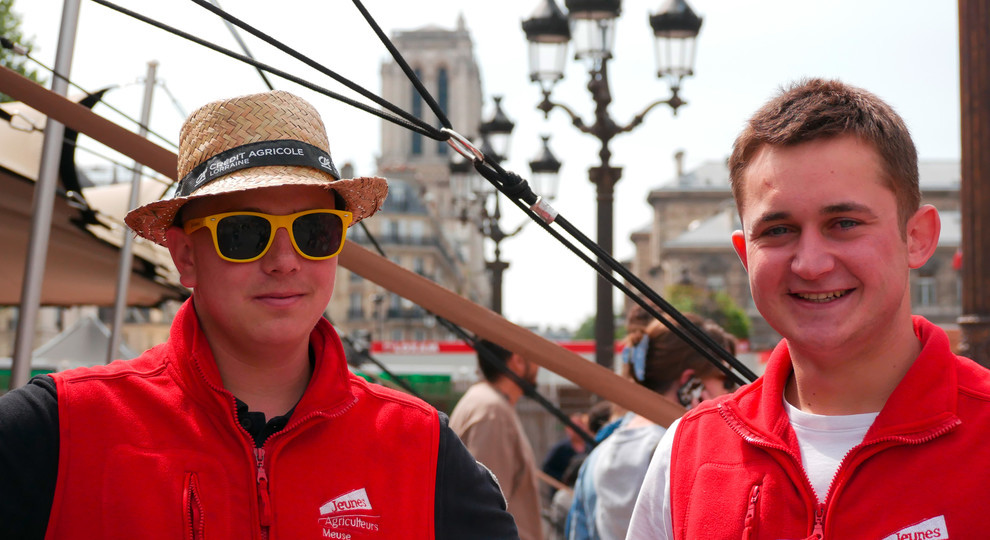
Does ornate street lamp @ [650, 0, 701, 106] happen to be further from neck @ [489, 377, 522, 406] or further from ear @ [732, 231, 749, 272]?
ear @ [732, 231, 749, 272]

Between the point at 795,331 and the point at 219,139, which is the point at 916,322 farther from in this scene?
the point at 219,139

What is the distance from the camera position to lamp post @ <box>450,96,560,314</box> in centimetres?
1027

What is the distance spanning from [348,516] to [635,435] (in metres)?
2.07

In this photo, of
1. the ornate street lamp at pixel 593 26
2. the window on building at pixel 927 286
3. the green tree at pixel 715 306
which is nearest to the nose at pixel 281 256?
the ornate street lamp at pixel 593 26

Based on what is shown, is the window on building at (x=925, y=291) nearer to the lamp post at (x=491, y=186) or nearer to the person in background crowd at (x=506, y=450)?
the lamp post at (x=491, y=186)

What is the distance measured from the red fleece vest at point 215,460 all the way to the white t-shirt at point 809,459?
46 cm

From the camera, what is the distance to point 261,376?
1839mm

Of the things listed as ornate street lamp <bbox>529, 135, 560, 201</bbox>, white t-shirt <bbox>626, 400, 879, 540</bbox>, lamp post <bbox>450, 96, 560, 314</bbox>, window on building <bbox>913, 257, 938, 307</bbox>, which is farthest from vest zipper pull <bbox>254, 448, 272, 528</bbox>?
window on building <bbox>913, 257, 938, 307</bbox>

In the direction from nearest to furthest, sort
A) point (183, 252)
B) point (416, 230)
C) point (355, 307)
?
point (183, 252)
point (355, 307)
point (416, 230)

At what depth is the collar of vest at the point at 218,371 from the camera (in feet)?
5.70

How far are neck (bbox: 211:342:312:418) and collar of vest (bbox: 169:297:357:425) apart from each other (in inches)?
1.7

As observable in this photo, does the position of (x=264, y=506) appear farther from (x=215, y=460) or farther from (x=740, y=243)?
(x=740, y=243)

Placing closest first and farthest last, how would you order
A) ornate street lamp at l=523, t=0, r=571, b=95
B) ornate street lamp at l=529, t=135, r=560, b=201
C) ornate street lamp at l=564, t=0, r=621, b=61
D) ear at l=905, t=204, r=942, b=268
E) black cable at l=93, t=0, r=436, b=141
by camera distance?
ear at l=905, t=204, r=942, b=268, black cable at l=93, t=0, r=436, b=141, ornate street lamp at l=564, t=0, r=621, b=61, ornate street lamp at l=523, t=0, r=571, b=95, ornate street lamp at l=529, t=135, r=560, b=201

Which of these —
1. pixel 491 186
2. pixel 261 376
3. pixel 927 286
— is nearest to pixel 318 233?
pixel 261 376
